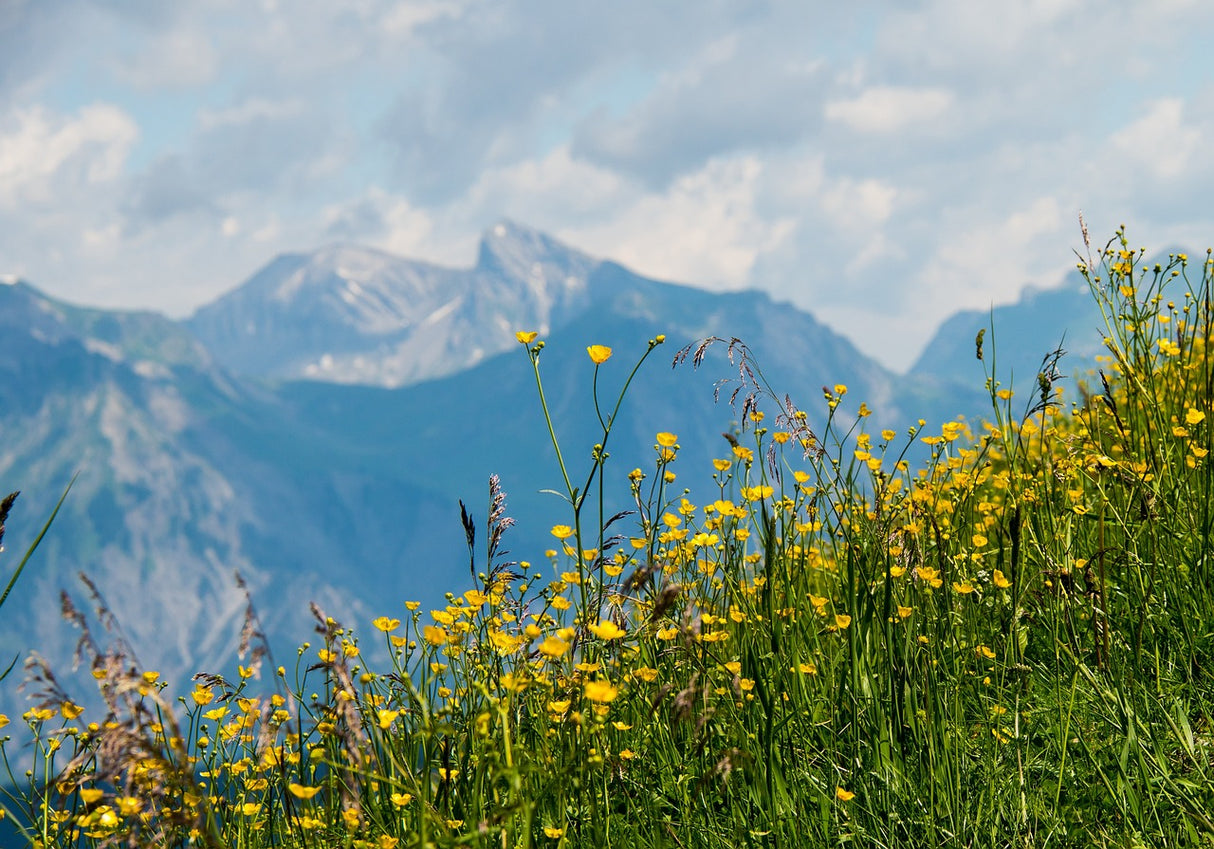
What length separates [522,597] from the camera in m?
3.52

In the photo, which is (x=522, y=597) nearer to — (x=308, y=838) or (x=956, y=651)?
(x=308, y=838)

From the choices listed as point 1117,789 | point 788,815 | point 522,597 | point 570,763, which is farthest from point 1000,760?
point 522,597

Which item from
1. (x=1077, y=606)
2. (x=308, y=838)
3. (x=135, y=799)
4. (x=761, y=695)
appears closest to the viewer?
(x=135, y=799)

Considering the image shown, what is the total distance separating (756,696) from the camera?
3156 mm

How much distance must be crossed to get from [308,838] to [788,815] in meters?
1.73

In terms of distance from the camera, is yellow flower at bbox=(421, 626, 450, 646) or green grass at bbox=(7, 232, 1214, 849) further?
green grass at bbox=(7, 232, 1214, 849)

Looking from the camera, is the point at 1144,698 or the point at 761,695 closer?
the point at 761,695

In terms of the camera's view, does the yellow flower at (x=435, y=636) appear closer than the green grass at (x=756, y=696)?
Yes

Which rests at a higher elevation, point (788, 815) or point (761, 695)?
point (761, 695)

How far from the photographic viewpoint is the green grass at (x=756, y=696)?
267 centimetres

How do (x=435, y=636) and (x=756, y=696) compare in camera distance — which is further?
(x=756, y=696)

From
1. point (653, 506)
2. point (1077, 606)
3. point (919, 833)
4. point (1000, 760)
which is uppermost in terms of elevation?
point (653, 506)

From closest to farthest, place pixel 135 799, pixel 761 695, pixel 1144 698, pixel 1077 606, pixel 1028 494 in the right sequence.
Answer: pixel 135 799, pixel 761 695, pixel 1144 698, pixel 1077 606, pixel 1028 494

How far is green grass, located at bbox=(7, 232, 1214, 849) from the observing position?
2.67 metres
